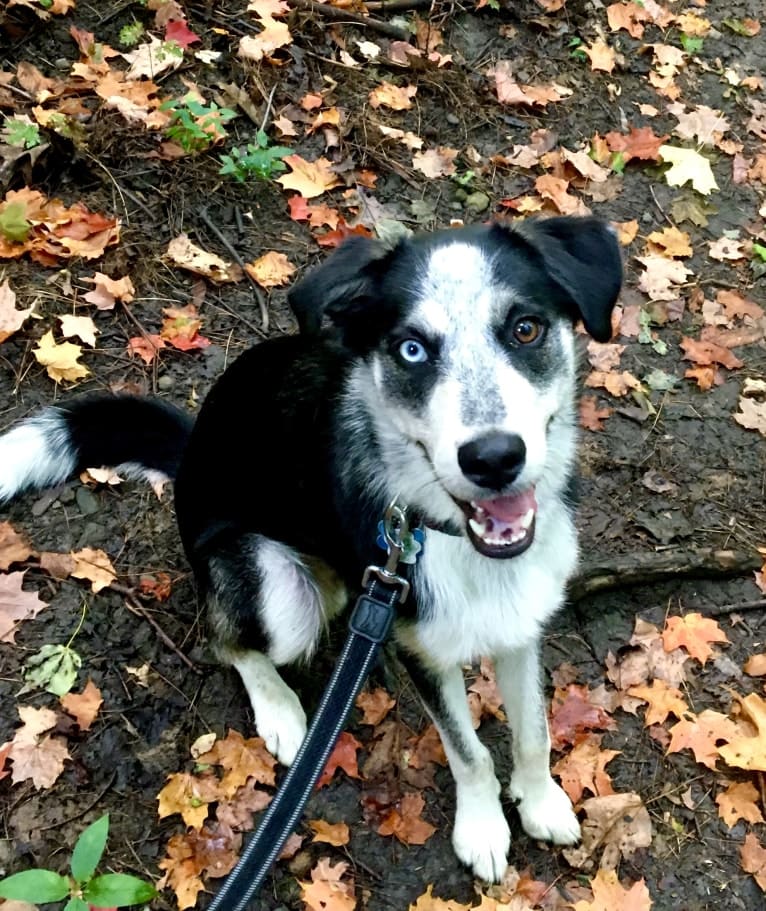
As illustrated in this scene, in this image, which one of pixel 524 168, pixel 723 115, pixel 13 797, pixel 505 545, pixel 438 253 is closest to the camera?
pixel 505 545

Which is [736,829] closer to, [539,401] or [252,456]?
[539,401]

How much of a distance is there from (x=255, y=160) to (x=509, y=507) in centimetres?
321

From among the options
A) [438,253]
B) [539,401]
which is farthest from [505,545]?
[438,253]

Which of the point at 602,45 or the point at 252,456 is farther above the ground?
the point at 602,45

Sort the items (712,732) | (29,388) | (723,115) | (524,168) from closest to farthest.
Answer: (712,732), (29,388), (524,168), (723,115)

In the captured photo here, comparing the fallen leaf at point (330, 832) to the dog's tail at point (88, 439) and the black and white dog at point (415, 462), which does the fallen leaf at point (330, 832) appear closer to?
the black and white dog at point (415, 462)

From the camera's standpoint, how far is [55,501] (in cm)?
392

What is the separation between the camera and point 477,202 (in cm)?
541

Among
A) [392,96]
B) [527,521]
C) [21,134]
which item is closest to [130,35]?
[21,134]

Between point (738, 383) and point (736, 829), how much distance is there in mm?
2379

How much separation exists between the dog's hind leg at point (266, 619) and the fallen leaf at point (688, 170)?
12.6 feet

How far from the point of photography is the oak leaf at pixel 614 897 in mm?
3087

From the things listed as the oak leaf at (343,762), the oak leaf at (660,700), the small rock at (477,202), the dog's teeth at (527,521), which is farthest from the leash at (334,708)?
the small rock at (477,202)

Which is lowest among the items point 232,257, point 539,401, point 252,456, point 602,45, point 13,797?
point 13,797
